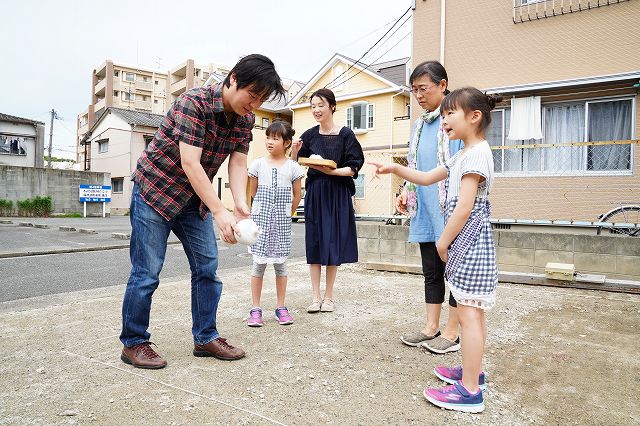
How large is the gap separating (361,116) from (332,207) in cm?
1812

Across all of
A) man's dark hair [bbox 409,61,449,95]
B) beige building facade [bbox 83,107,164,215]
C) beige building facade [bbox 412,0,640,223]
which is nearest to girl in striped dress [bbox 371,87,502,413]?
man's dark hair [bbox 409,61,449,95]

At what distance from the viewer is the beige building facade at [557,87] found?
679cm

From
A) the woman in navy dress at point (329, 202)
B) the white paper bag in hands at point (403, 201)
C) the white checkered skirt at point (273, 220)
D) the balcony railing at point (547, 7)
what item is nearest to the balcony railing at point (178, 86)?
the balcony railing at point (547, 7)

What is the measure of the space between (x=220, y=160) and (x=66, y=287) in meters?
3.50

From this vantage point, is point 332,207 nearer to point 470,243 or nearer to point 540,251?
point 470,243

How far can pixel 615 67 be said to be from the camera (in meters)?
7.18

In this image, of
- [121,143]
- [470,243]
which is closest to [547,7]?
[470,243]

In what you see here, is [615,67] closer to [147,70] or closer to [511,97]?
[511,97]

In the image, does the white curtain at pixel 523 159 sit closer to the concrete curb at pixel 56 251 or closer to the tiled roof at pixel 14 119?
the concrete curb at pixel 56 251

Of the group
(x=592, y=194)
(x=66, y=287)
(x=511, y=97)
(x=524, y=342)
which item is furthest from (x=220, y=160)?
(x=511, y=97)

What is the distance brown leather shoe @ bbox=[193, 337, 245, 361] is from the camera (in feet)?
7.86

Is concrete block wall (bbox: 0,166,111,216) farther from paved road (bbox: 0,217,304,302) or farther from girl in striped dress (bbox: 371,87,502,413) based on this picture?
girl in striped dress (bbox: 371,87,502,413)

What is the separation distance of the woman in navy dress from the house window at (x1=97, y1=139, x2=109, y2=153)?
1212 inches

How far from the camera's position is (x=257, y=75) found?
6.99 feet
